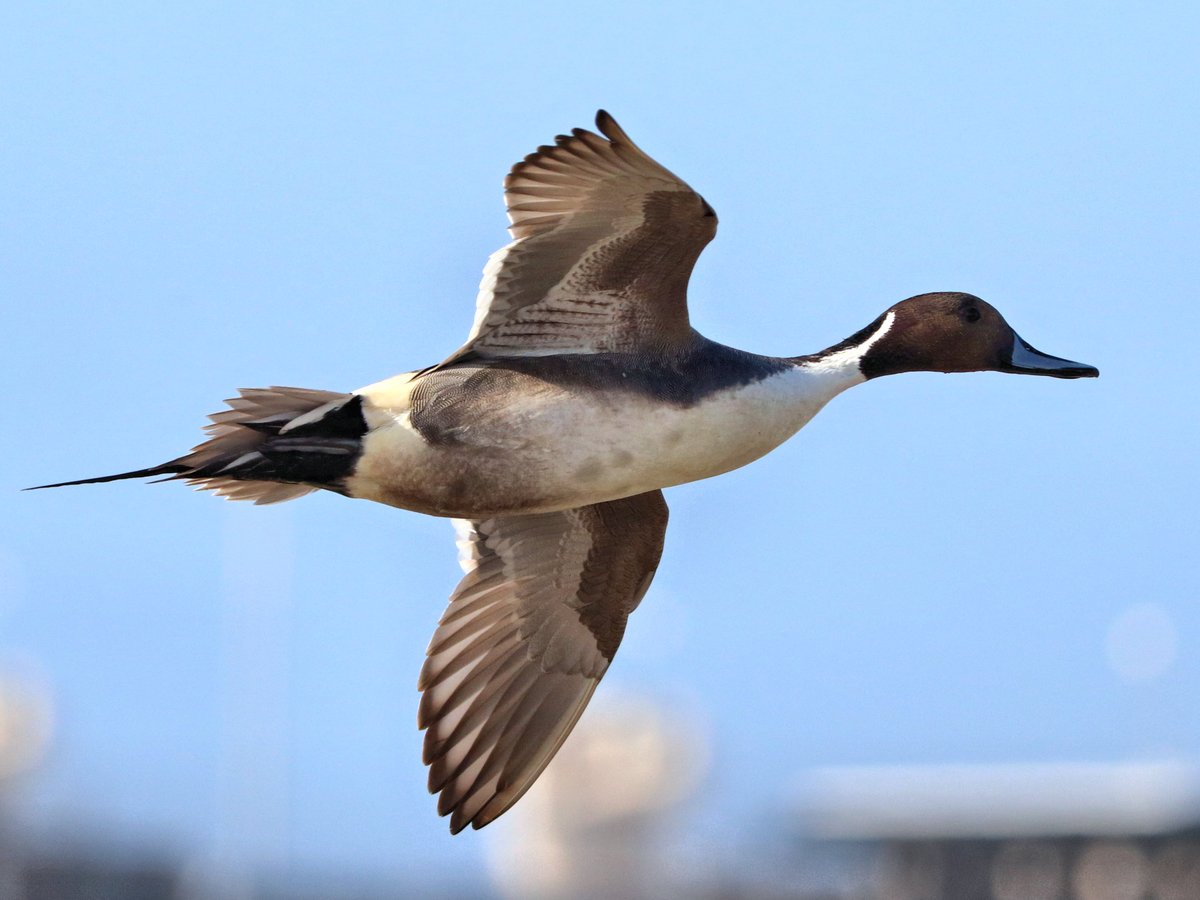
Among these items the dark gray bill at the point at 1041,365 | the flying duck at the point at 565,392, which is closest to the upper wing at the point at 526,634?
the flying duck at the point at 565,392

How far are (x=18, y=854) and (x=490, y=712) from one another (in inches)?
1256

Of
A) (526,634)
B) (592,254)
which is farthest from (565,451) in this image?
(526,634)

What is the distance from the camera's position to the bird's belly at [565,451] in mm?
7414

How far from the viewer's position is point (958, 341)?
822cm

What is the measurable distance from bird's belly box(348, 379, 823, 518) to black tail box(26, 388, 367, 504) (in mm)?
89

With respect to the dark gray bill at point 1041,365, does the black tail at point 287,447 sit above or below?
below

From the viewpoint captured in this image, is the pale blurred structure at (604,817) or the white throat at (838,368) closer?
the white throat at (838,368)

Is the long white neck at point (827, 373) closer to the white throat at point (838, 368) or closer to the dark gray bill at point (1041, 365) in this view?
the white throat at point (838, 368)

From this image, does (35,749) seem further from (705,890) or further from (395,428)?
(395,428)

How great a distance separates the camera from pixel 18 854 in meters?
38.5

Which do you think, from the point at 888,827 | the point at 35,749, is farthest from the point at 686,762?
the point at 35,749

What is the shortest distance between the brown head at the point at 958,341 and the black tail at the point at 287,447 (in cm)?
186

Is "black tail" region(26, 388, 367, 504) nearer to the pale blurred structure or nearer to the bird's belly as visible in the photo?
the bird's belly

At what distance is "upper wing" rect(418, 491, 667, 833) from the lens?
836 cm
